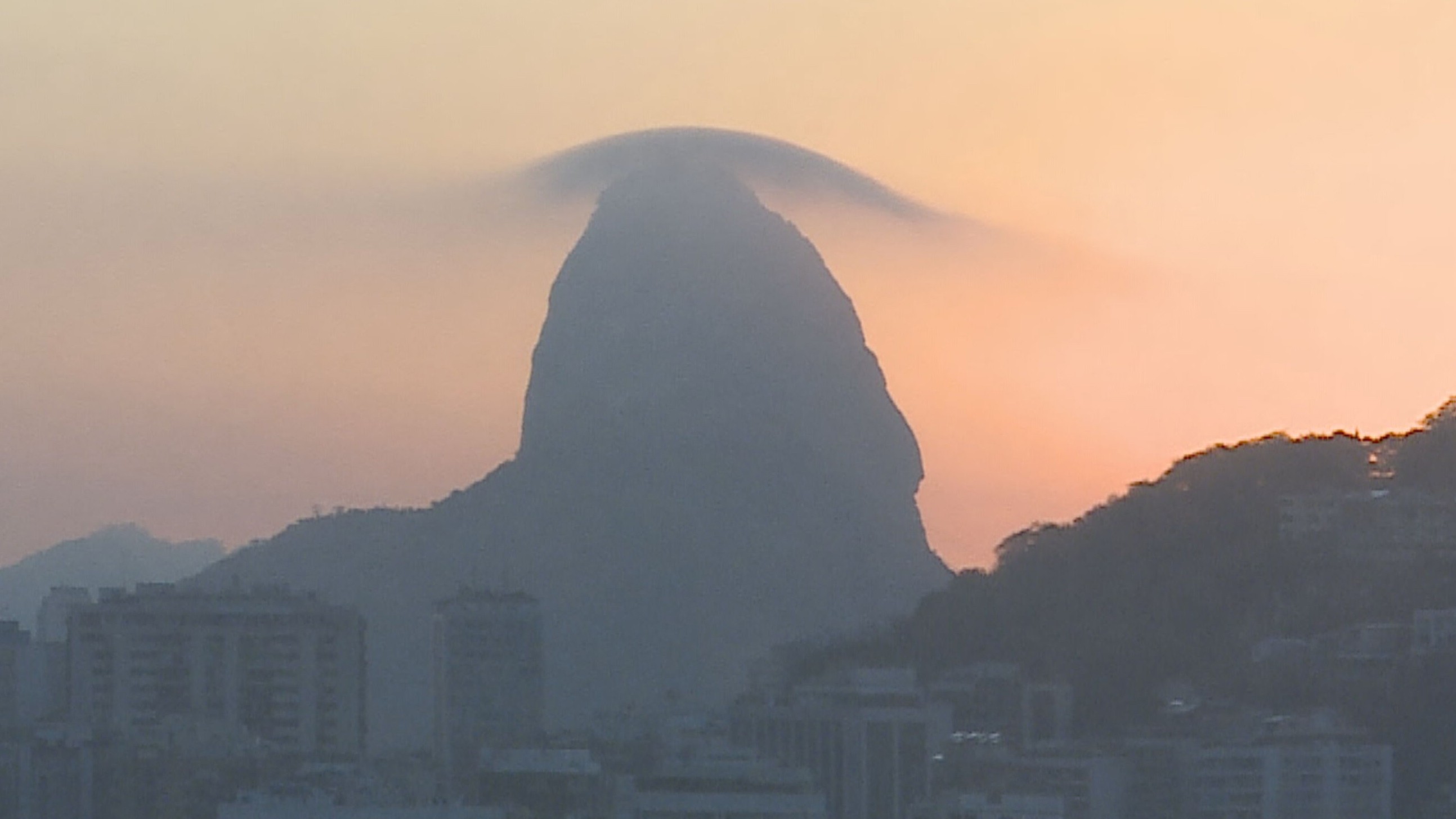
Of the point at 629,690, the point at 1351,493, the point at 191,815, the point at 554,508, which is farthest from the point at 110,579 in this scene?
the point at 191,815

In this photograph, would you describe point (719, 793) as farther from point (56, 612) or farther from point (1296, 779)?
point (56, 612)

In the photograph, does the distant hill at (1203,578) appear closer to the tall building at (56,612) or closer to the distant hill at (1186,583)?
the distant hill at (1186,583)

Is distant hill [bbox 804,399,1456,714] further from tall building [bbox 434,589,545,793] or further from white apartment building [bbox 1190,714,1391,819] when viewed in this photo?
white apartment building [bbox 1190,714,1391,819]

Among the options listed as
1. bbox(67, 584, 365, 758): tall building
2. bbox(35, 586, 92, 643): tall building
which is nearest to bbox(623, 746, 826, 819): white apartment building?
bbox(67, 584, 365, 758): tall building

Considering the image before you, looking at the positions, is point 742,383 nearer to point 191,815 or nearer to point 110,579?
point 110,579

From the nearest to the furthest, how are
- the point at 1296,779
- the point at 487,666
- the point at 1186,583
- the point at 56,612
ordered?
the point at 1296,779 < the point at 1186,583 < the point at 487,666 < the point at 56,612

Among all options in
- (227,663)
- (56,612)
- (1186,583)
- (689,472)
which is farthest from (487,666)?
(689,472)

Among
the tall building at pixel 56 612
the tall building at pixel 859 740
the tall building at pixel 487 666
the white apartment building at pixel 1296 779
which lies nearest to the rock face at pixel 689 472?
the tall building at pixel 56 612
